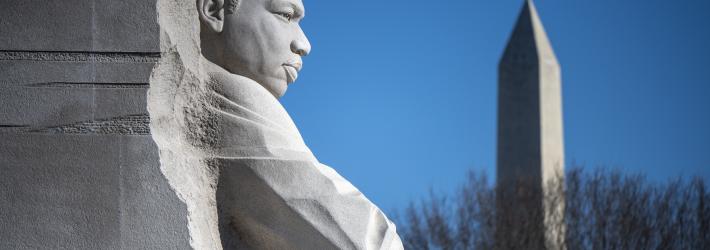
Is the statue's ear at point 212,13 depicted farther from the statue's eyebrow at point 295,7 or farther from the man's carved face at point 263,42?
the statue's eyebrow at point 295,7

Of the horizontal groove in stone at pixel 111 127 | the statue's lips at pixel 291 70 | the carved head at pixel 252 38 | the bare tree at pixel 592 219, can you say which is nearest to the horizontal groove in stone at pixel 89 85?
the horizontal groove in stone at pixel 111 127

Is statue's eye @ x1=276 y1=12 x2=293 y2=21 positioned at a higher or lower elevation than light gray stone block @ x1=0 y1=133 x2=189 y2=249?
higher

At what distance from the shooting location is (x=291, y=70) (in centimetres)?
404

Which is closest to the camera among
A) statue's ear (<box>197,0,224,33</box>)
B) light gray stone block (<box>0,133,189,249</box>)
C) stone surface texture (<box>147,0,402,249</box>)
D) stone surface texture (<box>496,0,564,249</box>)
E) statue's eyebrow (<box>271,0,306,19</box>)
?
light gray stone block (<box>0,133,189,249</box>)

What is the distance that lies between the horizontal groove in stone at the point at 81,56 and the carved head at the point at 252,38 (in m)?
0.41

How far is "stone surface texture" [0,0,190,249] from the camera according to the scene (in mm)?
3289

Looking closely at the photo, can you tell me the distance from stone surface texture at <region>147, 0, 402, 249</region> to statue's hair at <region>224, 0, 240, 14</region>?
9cm

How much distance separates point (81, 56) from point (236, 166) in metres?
0.64

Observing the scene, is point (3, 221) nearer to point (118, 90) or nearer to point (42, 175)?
point (42, 175)

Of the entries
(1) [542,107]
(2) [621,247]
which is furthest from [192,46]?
(1) [542,107]

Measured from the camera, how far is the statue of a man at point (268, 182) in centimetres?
354

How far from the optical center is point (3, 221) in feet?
10.8

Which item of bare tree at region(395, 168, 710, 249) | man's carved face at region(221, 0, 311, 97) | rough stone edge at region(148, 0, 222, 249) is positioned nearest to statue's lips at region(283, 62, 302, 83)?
man's carved face at region(221, 0, 311, 97)

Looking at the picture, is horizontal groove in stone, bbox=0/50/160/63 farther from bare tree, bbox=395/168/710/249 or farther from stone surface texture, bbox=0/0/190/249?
bare tree, bbox=395/168/710/249
